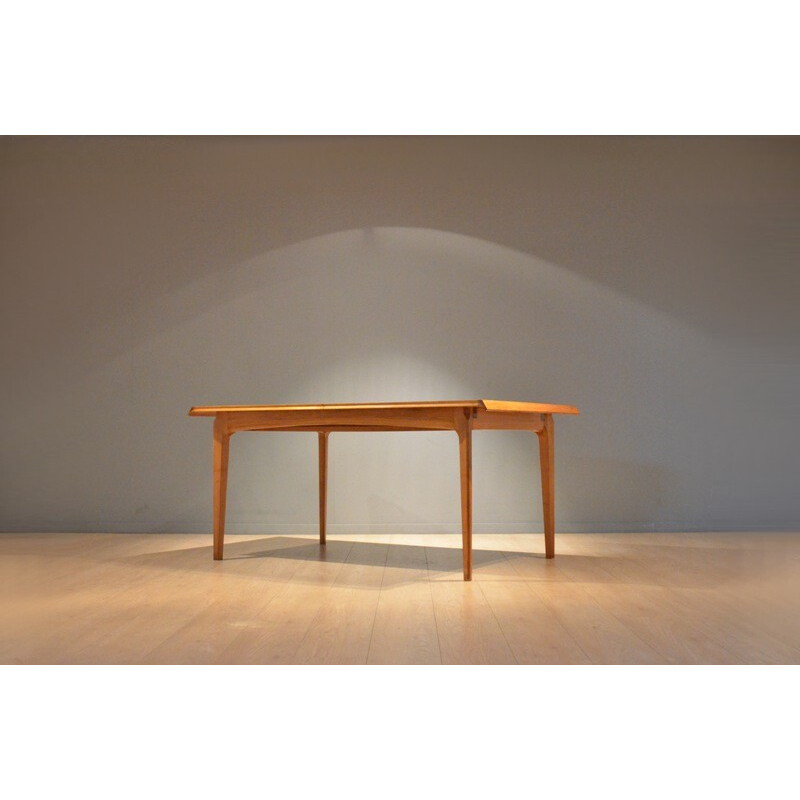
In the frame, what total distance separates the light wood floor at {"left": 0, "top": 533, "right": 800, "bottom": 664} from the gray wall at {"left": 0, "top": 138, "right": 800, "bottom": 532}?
389mm

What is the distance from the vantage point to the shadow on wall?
4203 millimetres

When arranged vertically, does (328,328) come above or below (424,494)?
above

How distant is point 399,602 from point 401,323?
2053 millimetres

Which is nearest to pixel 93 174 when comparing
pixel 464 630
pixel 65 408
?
pixel 65 408

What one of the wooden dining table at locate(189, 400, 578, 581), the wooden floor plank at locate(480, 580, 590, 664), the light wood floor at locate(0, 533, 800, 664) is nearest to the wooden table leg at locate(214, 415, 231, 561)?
the wooden dining table at locate(189, 400, 578, 581)

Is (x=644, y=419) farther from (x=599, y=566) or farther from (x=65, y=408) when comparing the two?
(x=65, y=408)

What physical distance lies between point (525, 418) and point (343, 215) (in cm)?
165

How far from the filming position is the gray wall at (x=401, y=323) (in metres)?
4.21

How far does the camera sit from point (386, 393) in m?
4.23

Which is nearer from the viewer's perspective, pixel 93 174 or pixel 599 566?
pixel 599 566

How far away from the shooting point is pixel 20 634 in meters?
2.00

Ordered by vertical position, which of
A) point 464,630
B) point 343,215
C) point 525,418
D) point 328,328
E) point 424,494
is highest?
point 343,215

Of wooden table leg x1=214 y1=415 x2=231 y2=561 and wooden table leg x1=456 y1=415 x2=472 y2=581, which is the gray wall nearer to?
wooden table leg x1=214 y1=415 x2=231 y2=561
